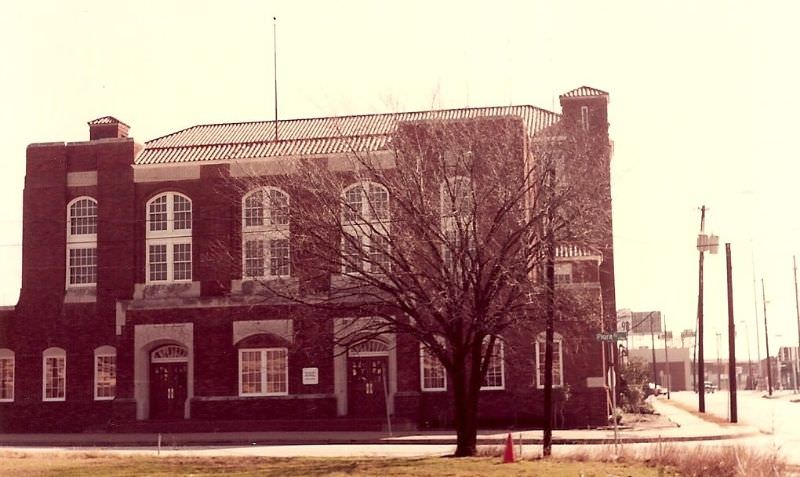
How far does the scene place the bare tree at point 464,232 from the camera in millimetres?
27031

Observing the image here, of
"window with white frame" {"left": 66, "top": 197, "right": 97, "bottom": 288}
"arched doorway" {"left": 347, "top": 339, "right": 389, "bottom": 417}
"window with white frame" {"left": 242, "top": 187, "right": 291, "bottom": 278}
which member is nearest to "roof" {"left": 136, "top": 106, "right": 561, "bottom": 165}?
"window with white frame" {"left": 242, "top": 187, "right": 291, "bottom": 278}

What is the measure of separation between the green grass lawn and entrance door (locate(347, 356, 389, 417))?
1619 centimetres

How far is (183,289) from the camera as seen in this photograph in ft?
149

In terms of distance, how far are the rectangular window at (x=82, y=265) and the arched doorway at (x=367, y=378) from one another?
1156 cm

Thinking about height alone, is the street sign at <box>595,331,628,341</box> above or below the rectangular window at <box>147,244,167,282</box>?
below

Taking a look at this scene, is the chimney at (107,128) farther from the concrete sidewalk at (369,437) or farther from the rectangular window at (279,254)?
the rectangular window at (279,254)

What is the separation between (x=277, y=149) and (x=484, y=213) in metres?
18.7

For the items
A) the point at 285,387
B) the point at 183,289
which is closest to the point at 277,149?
the point at 183,289

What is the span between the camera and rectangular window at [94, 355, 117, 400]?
1800 inches

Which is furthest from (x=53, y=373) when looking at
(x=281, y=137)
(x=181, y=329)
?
(x=281, y=137)

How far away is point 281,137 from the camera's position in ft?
167

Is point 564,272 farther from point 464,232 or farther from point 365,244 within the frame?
point 464,232

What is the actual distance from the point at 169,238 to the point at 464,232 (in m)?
22.0

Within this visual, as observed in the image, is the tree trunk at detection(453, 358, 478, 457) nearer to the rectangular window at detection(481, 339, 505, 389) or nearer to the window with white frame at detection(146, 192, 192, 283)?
the rectangular window at detection(481, 339, 505, 389)
